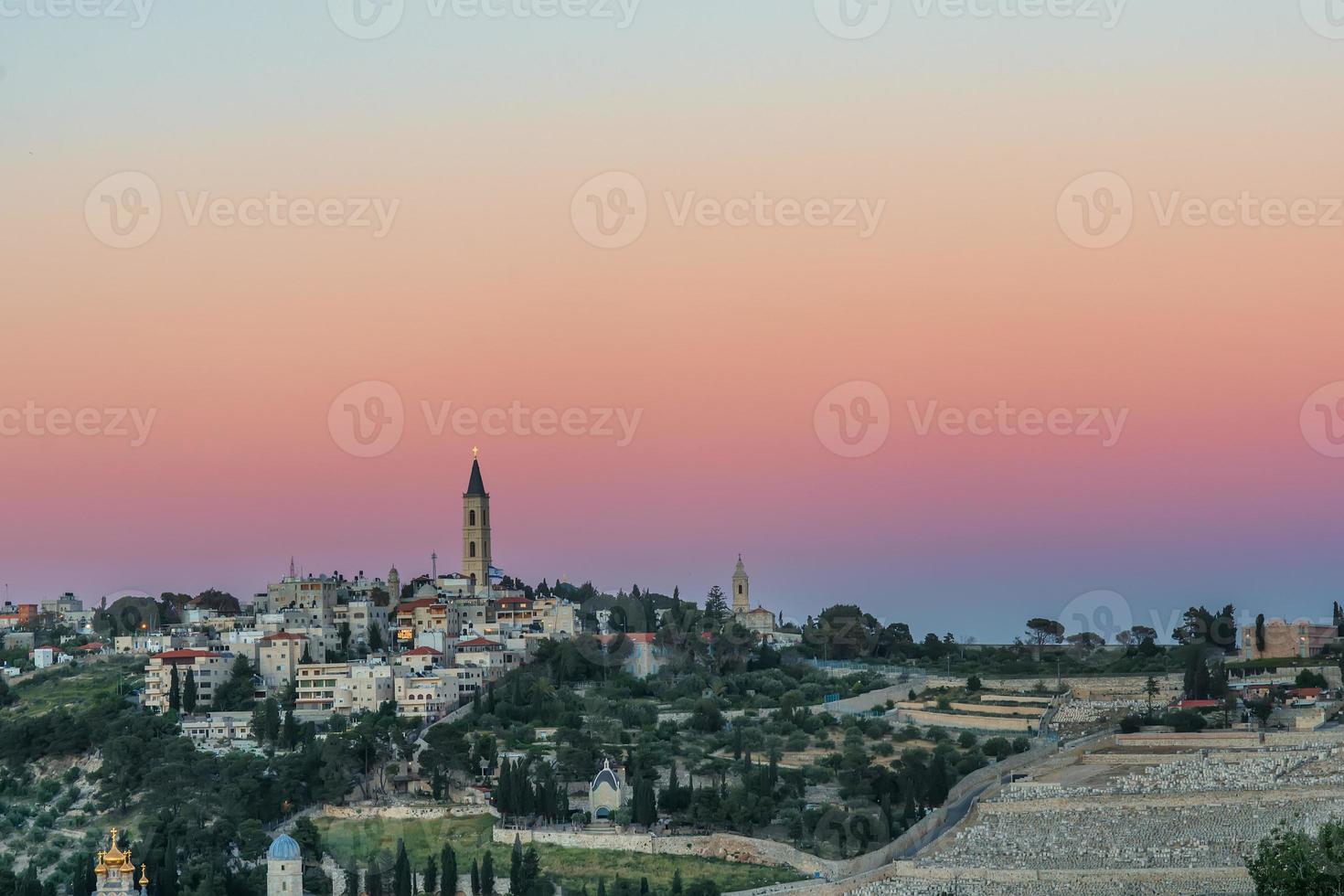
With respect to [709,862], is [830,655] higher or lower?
higher

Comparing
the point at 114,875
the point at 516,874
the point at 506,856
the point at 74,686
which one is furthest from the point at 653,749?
the point at 74,686

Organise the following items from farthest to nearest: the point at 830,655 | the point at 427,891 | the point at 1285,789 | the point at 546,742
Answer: the point at 830,655
the point at 546,742
the point at 427,891
the point at 1285,789

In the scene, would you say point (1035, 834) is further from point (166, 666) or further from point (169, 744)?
point (166, 666)

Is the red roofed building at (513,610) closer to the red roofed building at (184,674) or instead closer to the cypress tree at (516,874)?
the red roofed building at (184,674)

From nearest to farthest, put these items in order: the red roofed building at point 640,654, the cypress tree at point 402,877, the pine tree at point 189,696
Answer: the cypress tree at point 402,877
the pine tree at point 189,696
the red roofed building at point 640,654

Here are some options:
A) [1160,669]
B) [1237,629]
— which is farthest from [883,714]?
[1237,629]

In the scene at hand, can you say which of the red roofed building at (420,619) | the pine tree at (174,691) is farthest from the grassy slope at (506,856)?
the red roofed building at (420,619)

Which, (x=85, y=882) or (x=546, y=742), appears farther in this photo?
(x=546, y=742)

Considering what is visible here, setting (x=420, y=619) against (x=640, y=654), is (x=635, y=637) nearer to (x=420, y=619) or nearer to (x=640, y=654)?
(x=640, y=654)
